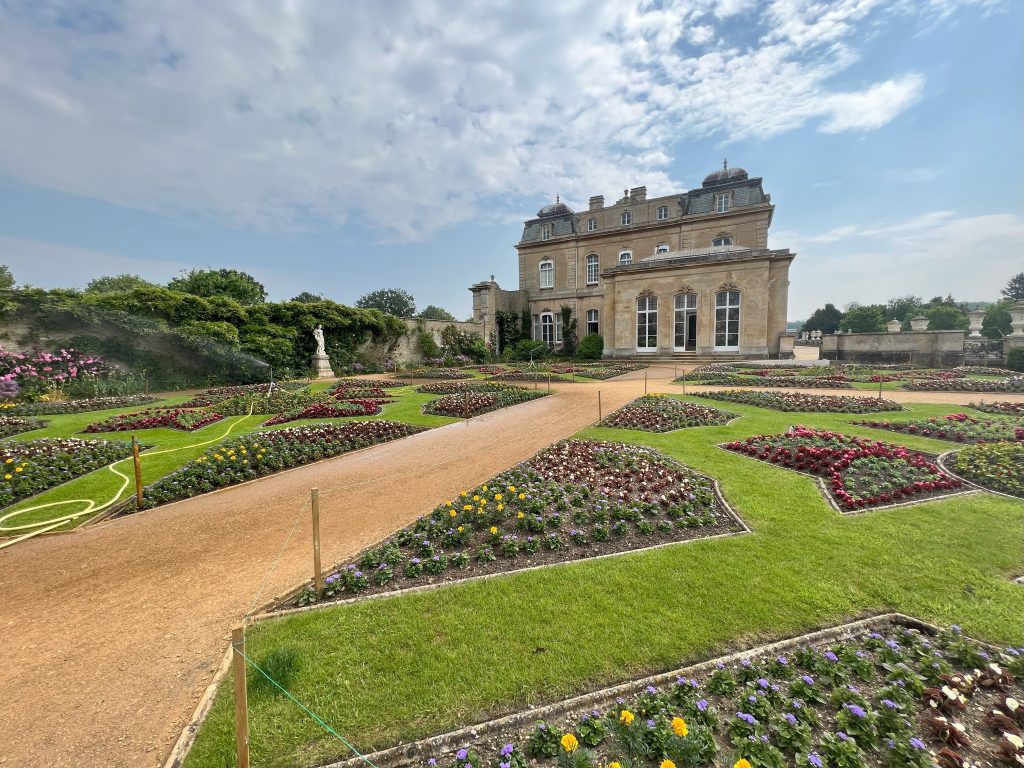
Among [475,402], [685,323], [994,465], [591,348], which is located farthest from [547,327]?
[994,465]

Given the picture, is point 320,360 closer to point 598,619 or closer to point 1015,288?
point 598,619

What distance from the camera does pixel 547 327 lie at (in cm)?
4000

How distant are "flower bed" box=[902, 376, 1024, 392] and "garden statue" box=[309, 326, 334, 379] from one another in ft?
85.2

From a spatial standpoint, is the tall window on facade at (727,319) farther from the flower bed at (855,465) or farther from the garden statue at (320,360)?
the garden statue at (320,360)

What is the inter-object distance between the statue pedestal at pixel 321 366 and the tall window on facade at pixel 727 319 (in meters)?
24.9

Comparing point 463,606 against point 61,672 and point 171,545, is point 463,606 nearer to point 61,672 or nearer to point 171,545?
point 61,672

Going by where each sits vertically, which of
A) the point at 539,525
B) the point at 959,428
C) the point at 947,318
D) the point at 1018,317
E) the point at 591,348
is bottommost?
the point at 539,525

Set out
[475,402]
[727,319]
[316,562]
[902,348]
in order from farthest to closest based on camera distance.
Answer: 1. [727,319]
2. [902,348]
3. [475,402]
4. [316,562]

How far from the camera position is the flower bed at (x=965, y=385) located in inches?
542

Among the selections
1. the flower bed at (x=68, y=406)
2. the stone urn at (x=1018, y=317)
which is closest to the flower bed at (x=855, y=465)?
the flower bed at (x=68, y=406)

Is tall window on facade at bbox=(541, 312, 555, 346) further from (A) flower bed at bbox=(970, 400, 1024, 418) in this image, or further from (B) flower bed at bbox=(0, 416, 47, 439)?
(B) flower bed at bbox=(0, 416, 47, 439)

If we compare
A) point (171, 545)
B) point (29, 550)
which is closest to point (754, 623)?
point (171, 545)

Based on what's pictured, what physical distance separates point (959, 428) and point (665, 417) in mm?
5377

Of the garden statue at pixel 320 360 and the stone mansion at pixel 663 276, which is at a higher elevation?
the stone mansion at pixel 663 276
